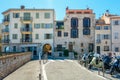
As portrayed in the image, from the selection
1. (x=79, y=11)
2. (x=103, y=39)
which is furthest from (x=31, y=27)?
(x=103, y=39)

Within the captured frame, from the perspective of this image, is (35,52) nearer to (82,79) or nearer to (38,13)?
(38,13)

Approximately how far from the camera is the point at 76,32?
67.3 meters

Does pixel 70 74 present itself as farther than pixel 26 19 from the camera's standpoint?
No

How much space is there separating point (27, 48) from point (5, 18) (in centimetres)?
1167

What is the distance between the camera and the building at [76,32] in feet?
219

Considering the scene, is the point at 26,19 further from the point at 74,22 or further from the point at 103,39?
the point at 103,39

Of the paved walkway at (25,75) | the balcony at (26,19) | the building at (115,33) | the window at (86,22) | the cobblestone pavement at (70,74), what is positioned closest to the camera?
the cobblestone pavement at (70,74)

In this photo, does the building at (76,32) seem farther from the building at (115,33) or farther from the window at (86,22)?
the building at (115,33)

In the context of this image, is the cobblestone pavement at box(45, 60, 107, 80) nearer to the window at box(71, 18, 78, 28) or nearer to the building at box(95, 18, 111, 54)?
the building at box(95, 18, 111, 54)

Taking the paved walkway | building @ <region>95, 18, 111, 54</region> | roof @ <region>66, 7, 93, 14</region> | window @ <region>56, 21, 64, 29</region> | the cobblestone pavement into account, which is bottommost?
the paved walkway

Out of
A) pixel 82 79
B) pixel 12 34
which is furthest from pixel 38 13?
pixel 82 79

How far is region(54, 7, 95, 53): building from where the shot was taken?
66875 mm

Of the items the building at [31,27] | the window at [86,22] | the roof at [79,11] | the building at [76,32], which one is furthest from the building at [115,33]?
the building at [31,27]

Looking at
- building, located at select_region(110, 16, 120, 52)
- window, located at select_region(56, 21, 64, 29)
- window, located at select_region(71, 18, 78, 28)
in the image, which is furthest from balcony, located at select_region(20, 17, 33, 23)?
building, located at select_region(110, 16, 120, 52)
